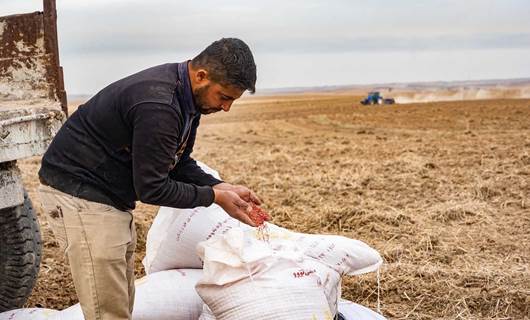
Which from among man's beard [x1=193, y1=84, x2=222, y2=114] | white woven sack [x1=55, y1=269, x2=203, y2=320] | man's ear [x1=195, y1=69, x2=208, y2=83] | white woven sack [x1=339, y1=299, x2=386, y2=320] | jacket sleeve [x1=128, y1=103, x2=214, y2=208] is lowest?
white woven sack [x1=339, y1=299, x2=386, y2=320]

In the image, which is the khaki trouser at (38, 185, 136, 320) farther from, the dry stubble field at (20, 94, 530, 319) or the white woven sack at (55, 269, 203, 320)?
the dry stubble field at (20, 94, 530, 319)

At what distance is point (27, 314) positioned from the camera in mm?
3156

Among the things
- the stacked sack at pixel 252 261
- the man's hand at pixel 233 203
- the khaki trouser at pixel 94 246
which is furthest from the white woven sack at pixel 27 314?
the man's hand at pixel 233 203

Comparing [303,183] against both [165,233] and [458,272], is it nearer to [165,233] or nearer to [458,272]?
[458,272]

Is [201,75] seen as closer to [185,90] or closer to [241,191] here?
[185,90]

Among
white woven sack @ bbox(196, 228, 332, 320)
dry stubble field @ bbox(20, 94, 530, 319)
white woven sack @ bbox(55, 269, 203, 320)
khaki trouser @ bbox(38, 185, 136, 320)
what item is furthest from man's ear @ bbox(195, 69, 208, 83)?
dry stubble field @ bbox(20, 94, 530, 319)

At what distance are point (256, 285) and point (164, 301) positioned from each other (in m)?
0.59

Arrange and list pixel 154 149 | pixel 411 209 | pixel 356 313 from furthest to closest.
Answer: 1. pixel 411 209
2. pixel 356 313
3. pixel 154 149

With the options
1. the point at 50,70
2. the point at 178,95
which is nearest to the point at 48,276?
the point at 50,70

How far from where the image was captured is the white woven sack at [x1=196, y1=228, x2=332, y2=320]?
274cm

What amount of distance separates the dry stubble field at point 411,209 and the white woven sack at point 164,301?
2.83ft

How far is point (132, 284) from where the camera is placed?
9.52ft

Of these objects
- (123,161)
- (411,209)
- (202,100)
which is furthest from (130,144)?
(411,209)

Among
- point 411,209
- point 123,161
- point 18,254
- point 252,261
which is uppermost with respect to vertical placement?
point 123,161
